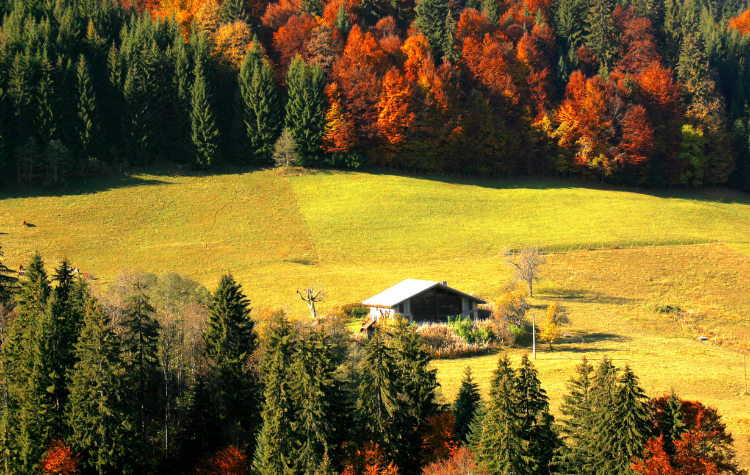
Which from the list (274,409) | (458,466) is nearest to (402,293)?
(274,409)

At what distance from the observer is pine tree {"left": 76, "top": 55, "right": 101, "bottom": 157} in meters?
79.7

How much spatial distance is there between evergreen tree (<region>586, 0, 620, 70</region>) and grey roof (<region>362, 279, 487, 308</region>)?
226 ft

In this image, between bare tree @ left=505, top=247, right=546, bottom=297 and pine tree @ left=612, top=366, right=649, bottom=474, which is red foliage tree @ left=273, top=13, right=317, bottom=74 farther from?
pine tree @ left=612, top=366, right=649, bottom=474

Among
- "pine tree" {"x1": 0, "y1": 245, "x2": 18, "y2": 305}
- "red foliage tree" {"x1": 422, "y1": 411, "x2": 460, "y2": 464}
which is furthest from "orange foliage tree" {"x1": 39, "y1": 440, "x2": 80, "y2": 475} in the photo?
"red foliage tree" {"x1": 422, "y1": 411, "x2": 460, "y2": 464}

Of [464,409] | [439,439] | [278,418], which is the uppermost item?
[464,409]

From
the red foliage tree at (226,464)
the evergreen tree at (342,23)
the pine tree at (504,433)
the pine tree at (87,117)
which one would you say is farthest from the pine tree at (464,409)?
the evergreen tree at (342,23)

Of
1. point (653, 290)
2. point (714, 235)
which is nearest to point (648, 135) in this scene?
point (714, 235)

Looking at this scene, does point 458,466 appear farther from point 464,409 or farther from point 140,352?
point 140,352

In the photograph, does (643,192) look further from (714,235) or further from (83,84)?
(83,84)

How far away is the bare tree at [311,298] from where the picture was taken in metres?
50.2

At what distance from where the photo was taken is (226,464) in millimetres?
32344

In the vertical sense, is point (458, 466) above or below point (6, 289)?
below

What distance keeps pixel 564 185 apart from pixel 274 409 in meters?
67.1

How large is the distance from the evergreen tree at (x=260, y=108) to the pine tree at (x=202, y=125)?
450 centimetres
